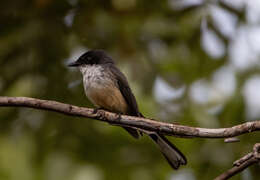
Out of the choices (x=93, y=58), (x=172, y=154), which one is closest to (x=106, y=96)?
Answer: (x=93, y=58)

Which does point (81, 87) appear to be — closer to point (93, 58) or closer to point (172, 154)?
point (93, 58)

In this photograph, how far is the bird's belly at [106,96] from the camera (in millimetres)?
4953

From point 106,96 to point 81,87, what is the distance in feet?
1.57

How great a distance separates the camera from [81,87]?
17.7 feet

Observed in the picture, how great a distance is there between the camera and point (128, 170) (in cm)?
523

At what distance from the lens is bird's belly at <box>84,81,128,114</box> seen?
16.3 ft

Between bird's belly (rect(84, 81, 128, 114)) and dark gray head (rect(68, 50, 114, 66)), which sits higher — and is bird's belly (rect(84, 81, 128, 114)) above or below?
below

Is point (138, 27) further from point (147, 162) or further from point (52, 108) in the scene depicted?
point (52, 108)

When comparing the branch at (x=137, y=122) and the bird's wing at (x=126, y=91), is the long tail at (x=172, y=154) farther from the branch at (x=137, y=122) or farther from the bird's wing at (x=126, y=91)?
the bird's wing at (x=126, y=91)

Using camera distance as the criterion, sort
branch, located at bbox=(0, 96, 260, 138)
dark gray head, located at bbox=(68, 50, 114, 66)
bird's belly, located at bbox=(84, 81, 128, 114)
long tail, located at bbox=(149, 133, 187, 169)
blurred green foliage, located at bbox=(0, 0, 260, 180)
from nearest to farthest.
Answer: branch, located at bbox=(0, 96, 260, 138) → long tail, located at bbox=(149, 133, 187, 169) → bird's belly, located at bbox=(84, 81, 128, 114) → blurred green foliage, located at bbox=(0, 0, 260, 180) → dark gray head, located at bbox=(68, 50, 114, 66)

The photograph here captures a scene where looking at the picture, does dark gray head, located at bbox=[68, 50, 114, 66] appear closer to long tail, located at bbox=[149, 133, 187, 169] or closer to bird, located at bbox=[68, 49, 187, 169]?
bird, located at bbox=[68, 49, 187, 169]

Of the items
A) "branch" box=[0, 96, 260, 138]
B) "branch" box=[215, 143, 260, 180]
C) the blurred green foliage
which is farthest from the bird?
"branch" box=[215, 143, 260, 180]

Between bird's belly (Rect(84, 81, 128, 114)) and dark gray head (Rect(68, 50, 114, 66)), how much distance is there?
1.41ft

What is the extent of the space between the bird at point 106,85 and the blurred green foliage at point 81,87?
0.13 meters
